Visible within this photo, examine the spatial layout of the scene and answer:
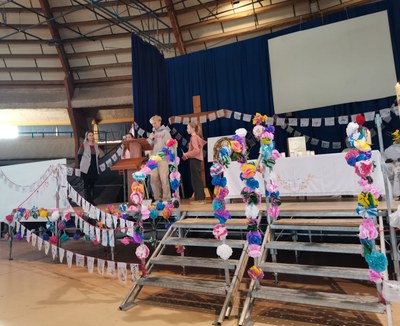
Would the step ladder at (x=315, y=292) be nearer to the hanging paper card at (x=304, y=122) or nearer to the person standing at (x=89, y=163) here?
the person standing at (x=89, y=163)

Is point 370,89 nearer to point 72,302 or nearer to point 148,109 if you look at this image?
point 148,109

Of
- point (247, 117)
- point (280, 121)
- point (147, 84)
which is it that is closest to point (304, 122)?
point (280, 121)

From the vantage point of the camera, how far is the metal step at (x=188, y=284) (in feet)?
8.82

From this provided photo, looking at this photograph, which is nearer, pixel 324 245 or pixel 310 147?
pixel 324 245

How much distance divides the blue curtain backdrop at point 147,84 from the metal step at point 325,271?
477 cm

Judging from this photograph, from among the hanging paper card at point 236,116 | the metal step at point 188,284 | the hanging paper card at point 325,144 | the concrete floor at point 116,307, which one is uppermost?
the hanging paper card at point 236,116

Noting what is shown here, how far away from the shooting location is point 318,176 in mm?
4039

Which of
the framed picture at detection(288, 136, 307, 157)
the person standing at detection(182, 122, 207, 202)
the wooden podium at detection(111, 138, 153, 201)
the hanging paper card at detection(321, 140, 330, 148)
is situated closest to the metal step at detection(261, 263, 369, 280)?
the person standing at detection(182, 122, 207, 202)

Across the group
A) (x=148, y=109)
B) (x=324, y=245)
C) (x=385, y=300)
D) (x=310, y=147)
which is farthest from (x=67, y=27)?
(x=385, y=300)

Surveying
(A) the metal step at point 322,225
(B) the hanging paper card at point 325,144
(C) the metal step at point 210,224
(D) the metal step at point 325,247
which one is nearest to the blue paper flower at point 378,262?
(D) the metal step at point 325,247

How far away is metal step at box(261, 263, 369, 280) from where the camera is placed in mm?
2410

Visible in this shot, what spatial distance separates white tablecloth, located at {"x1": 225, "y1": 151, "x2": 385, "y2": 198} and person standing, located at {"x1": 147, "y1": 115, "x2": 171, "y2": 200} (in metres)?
1.41

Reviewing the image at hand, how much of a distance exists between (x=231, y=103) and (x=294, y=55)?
184 cm

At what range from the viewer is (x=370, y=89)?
6262 millimetres
